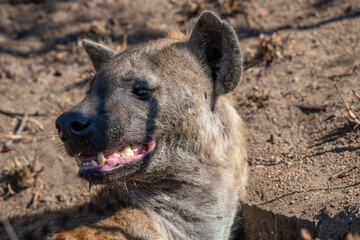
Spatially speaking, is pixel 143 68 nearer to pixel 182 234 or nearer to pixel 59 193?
pixel 182 234

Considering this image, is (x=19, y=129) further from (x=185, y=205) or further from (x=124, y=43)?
(x=185, y=205)

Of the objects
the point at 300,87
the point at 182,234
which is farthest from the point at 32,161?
the point at 300,87

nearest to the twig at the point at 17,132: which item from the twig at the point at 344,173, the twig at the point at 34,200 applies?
the twig at the point at 34,200

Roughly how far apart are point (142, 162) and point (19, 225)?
0.84m

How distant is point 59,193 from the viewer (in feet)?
11.8

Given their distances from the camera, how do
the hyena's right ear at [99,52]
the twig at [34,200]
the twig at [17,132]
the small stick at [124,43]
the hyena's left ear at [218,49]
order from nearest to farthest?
the hyena's left ear at [218,49]
the hyena's right ear at [99,52]
the twig at [34,200]
the twig at [17,132]
the small stick at [124,43]

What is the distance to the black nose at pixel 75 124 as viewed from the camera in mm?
2104

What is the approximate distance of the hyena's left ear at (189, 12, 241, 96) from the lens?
2438 mm

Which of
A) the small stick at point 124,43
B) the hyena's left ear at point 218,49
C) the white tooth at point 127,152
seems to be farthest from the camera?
the small stick at point 124,43

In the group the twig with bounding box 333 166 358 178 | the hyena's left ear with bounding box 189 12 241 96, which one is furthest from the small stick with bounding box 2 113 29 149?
the twig with bounding box 333 166 358 178

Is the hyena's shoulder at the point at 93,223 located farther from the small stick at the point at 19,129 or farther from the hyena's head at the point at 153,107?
the small stick at the point at 19,129

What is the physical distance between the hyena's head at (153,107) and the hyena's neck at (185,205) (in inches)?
5.4

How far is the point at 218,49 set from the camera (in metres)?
2.53

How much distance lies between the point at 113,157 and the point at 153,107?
33 centimetres
